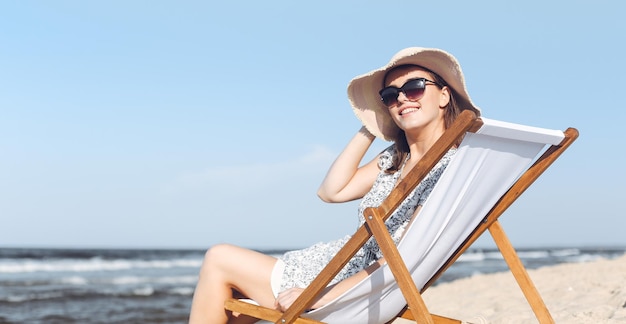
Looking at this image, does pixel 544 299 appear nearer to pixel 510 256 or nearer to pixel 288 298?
pixel 510 256

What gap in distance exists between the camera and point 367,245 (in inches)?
118

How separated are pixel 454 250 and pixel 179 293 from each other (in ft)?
30.1

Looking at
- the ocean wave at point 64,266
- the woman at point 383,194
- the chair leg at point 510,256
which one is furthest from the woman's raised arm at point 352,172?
the ocean wave at point 64,266

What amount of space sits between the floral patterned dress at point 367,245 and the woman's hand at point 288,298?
16cm

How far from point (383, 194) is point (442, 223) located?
22.0 inches

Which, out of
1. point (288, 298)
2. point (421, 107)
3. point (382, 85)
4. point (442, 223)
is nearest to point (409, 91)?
point (421, 107)

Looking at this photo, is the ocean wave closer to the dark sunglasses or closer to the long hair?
the long hair

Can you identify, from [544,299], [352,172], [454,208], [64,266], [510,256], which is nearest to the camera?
[454,208]

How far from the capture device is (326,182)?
10.9ft

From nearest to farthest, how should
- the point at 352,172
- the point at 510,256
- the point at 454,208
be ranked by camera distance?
1. the point at 454,208
2. the point at 510,256
3. the point at 352,172

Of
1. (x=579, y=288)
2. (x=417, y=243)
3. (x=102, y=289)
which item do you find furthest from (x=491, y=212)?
(x=102, y=289)

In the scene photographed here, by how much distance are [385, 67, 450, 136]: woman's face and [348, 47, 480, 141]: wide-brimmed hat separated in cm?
5

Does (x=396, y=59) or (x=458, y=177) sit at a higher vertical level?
(x=396, y=59)

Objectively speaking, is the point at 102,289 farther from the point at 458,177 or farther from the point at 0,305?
the point at 458,177
